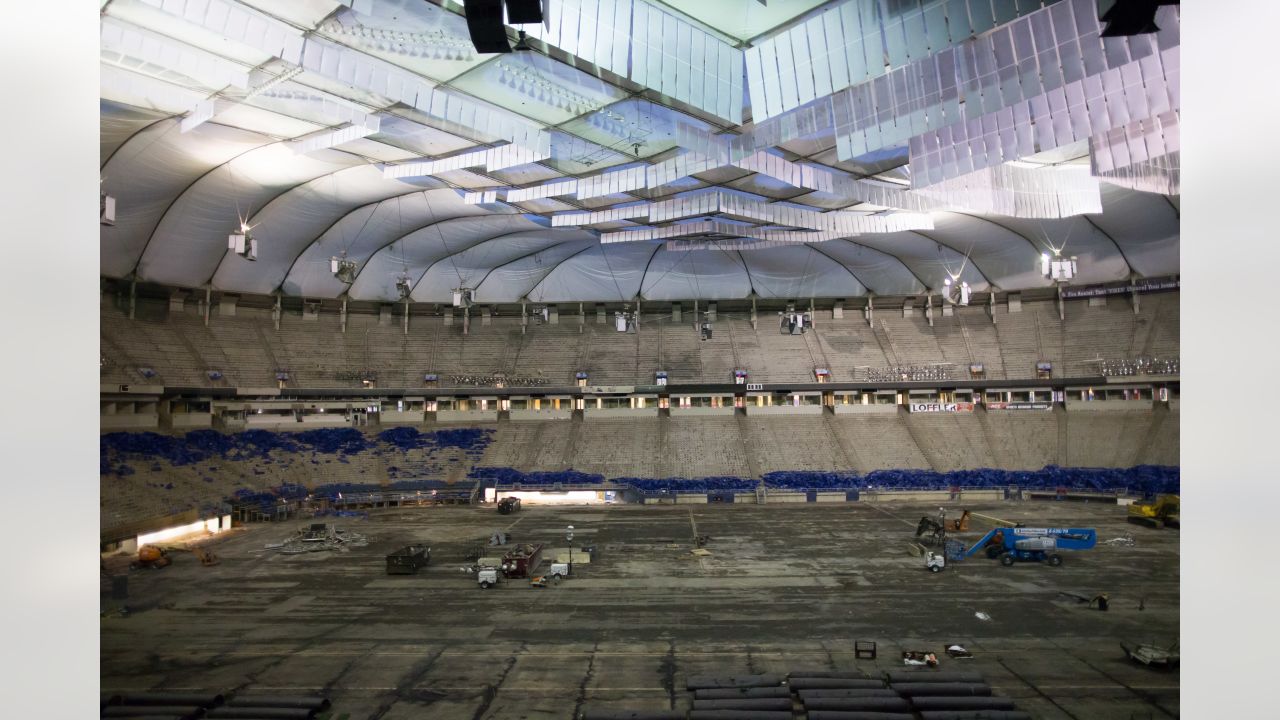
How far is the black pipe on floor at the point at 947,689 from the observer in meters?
15.4

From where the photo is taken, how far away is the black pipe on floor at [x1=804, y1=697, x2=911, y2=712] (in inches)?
571

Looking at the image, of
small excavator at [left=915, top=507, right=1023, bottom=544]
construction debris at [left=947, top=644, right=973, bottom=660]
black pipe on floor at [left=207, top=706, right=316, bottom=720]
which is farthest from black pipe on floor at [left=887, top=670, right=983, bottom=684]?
small excavator at [left=915, top=507, right=1023, bottom=544]

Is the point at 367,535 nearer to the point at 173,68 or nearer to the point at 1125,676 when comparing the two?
the point at 173,68

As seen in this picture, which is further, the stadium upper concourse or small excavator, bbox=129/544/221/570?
small excavator, bbox=129/544/221/570

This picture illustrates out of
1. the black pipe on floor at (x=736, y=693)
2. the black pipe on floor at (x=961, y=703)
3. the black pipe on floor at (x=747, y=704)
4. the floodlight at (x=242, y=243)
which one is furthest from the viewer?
the floodlight at (x=242, y=243)

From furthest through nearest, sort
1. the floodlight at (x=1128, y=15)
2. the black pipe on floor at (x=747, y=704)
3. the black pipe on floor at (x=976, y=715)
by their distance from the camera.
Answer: the black pipe on floor at (x=747, y=704) → the black pipe on floor at (x=976, y=715) → the floodlight at (x=1128, y=15)

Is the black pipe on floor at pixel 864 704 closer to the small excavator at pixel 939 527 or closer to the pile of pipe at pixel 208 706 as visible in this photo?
the pile of pipe at pixel 208 706

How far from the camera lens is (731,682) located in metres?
15.9

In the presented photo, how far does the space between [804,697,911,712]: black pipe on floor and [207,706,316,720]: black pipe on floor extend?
441 inches

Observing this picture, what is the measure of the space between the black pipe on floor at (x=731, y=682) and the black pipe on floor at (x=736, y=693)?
0.49 feet

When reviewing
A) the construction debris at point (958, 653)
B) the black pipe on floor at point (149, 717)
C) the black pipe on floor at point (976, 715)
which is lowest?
the construction debris at point (958, 653)

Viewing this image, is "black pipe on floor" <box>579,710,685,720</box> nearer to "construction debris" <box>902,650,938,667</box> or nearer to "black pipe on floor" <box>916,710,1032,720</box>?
"black pipe on floor" <box>916,710,1032,720</box>

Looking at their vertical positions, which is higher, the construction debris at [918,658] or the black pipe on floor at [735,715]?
the black pipe on floor at [735,715]

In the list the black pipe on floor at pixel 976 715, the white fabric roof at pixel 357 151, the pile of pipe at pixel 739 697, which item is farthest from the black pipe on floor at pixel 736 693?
the white fabric roof at pixel 357 151
